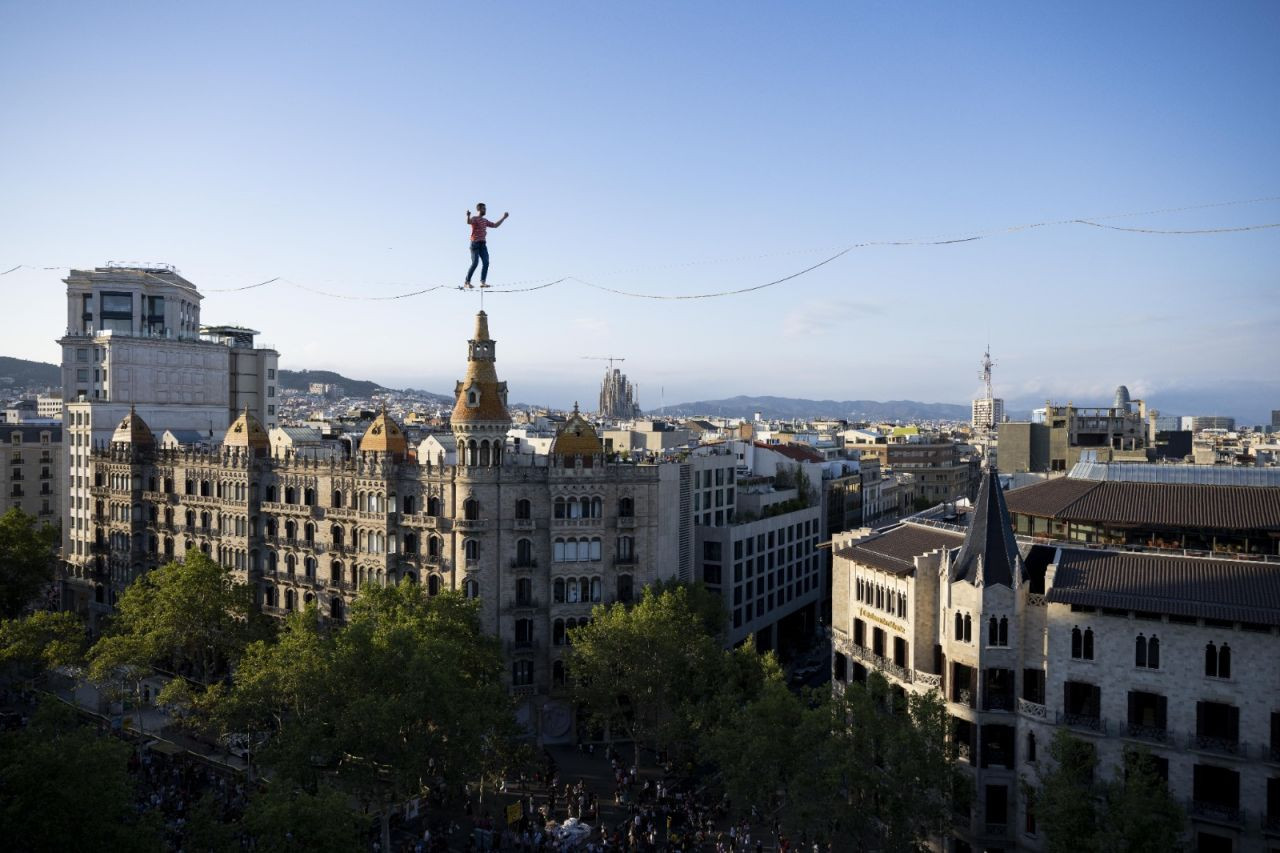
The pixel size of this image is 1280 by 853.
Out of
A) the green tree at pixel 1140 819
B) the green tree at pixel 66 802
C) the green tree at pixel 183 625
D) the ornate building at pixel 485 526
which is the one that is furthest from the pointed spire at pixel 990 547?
the green tree at pixel 183 625

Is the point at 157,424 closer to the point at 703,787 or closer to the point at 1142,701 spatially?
the point at 703,787

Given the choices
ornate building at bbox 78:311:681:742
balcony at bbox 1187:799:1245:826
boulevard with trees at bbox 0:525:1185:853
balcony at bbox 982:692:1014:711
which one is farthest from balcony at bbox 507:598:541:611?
balcony at bbox 1187:799:1245:826

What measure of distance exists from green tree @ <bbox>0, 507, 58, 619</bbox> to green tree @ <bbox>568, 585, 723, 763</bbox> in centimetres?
5591

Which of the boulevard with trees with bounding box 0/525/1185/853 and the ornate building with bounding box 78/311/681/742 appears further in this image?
the ornate building with bounding box 78/311/681/742

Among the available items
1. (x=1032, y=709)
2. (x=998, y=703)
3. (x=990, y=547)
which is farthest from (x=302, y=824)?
(x=990, y=547)

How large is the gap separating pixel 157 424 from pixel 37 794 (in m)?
80.0

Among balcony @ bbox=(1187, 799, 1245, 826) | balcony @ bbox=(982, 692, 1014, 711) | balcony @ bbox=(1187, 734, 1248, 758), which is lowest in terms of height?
balcony @ bbox=(1187, 799, 1245, 826)

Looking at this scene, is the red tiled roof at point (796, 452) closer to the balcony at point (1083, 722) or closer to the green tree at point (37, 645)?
the balcony at point (1083, 722)

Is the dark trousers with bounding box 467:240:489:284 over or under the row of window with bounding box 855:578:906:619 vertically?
over

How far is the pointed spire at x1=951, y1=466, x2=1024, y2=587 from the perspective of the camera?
5059 centimetres

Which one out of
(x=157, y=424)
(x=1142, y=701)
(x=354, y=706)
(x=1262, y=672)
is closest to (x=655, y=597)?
(x=354, y=706)

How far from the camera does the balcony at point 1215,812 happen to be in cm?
4494

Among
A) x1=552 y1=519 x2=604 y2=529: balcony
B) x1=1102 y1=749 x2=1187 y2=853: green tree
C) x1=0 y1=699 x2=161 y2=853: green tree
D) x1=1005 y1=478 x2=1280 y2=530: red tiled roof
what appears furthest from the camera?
x1=552 y1=519 x2=604 y2=529: balcony

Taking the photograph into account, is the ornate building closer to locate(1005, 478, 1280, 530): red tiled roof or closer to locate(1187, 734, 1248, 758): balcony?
locate(1005, 478, 1280, 530): red tiled roof
